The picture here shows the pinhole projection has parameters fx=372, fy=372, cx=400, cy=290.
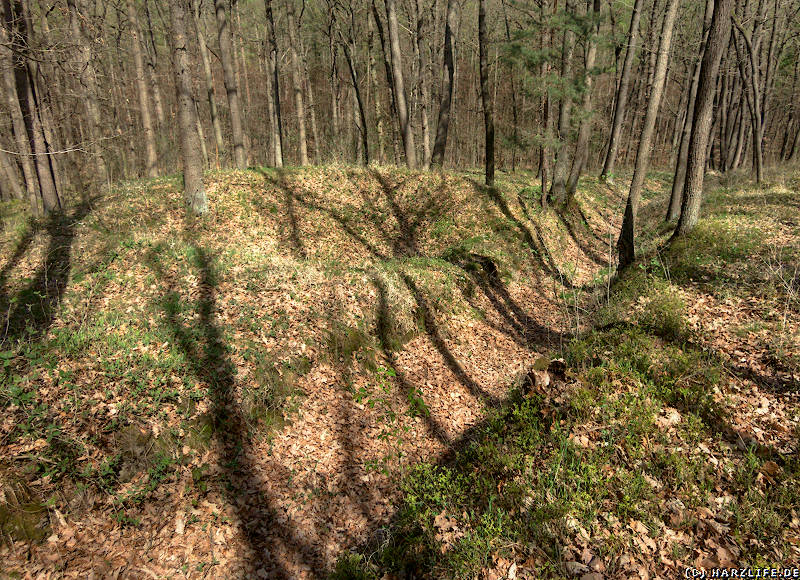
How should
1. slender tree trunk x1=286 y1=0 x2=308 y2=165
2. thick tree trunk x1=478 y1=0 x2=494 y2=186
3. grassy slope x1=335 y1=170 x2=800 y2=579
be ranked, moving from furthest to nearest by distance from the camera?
1. slender tree trunk x1=286 y1=0 x2=308 y2=165
2. thick tree trunk x1=478 y1=0 x2=494 y2=186
3. grassy slope x1=335 y1=170 x2=800 y2=579

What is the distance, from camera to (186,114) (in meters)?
11.2

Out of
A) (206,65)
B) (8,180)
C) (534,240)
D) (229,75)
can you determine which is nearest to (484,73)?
(534,240)

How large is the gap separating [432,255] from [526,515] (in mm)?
9936

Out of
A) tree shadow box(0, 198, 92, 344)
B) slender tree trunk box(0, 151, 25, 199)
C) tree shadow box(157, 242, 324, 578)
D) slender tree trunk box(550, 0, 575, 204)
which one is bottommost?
tree shadow box(157, 242, 324, 578)

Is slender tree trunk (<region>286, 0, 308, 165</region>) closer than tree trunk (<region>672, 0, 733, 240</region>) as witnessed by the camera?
No

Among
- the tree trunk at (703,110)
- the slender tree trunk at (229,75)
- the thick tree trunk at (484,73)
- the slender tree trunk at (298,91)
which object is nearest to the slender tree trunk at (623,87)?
the thick tree trunk at (484,73)

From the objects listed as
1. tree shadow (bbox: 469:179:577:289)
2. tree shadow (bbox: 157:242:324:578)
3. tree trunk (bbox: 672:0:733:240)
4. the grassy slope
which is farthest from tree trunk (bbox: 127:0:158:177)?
tree trunk (bbox: 672:0:733:240)

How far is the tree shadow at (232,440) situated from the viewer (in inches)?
197

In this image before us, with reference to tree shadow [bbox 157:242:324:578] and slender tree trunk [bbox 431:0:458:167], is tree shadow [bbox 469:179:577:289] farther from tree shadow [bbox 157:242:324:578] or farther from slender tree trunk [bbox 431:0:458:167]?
tree shadow [bbox 157:242:324:578]

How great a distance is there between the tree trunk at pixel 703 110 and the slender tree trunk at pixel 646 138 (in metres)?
0.90

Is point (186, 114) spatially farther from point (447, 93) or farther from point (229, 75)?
point (447, 93)

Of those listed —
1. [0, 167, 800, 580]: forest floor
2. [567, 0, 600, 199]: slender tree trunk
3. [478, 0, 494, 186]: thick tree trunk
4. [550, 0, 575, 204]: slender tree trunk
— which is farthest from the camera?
[478, 0, 494, 186]: thick tree trunk

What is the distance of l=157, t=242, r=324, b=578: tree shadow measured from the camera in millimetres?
5000

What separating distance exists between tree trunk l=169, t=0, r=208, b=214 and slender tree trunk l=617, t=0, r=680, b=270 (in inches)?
510
